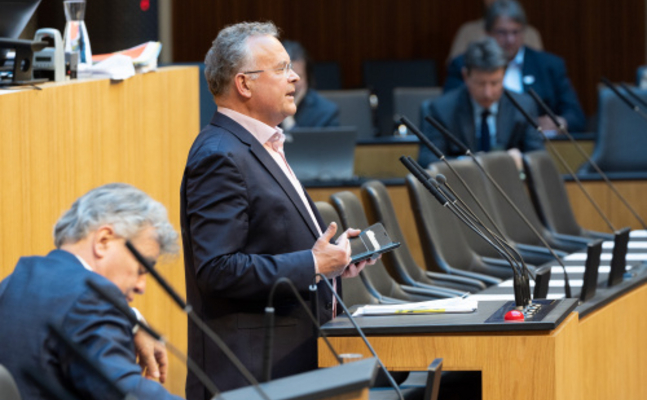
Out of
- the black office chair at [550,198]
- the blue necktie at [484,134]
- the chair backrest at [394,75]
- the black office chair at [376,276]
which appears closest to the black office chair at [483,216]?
the black office chair at [550,198]

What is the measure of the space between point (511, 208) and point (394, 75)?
5158 millimetres

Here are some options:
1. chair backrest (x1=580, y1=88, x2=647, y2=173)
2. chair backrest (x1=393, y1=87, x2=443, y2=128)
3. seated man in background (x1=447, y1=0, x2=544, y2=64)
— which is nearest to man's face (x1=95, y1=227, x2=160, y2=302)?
chair backrest (x1=580, y1=88, x2=647, y2=173)

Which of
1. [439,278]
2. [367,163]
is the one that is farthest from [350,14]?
[439,278]

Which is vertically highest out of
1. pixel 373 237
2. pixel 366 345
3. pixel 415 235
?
pixel 373 237

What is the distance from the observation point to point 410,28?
11.6 metres

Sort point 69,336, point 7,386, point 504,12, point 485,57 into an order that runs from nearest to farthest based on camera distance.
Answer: point 7,386
point 69,336
point 485,57
point 504,12

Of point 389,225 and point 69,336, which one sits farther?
point 389,225

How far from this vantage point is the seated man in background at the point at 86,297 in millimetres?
2316

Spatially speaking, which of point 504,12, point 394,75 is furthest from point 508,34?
point 394,75

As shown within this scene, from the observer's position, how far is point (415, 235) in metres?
6.71

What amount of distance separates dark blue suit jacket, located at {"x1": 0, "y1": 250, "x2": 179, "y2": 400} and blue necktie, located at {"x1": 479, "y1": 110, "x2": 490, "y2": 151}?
15.3 ft

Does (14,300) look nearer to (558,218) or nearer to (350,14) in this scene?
(558,218)

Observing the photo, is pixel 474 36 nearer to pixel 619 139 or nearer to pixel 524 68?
pixel 524 68

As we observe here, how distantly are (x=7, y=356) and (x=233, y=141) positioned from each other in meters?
1.10
